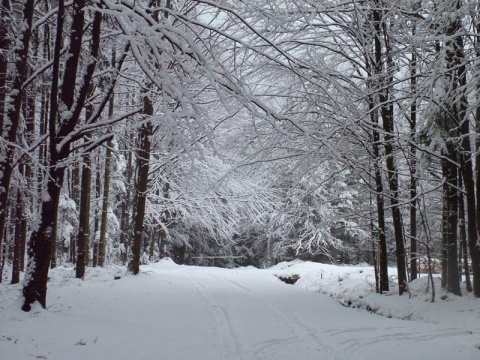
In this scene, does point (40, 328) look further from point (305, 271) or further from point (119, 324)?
point (305, 271)

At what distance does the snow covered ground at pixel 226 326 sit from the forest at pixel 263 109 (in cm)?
85

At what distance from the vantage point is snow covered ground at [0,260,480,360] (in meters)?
4.99

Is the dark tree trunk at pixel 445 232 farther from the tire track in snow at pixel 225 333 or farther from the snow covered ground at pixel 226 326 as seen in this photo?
the tire track in snow at pixel 225 333

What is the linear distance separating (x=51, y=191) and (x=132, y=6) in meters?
3.26

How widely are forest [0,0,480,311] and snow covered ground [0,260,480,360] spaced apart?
85 centimetres

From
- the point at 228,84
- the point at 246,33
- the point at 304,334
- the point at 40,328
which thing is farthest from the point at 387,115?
the point at 40,328

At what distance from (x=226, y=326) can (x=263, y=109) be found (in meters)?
3.95

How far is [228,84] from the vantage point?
4371 mm

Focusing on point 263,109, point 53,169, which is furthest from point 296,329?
point 53,169

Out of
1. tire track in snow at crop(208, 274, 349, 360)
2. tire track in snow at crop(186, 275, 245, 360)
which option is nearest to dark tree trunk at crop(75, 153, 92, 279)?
tire track in snow at crop(186, 275, 245, 360)

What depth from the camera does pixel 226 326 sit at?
22.0 ft

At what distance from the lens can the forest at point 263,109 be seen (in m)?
4.81

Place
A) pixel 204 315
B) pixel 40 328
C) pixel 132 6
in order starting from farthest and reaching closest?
pixel 204 315
pixel 40 328
pixel 132 6

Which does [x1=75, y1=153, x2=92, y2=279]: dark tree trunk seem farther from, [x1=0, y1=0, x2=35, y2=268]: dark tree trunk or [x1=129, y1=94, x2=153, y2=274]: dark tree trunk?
[x1=0, y1=0, x2=35, y2=268]: dark tree trunk
